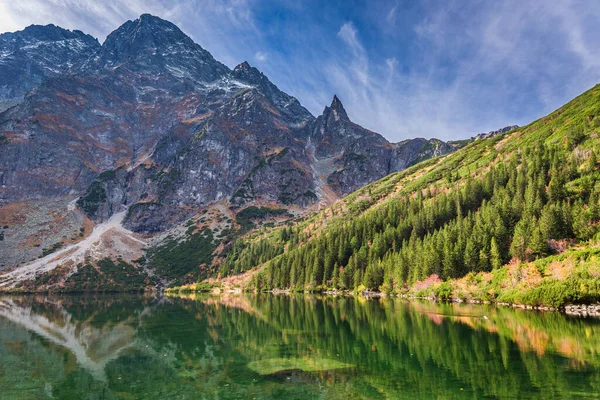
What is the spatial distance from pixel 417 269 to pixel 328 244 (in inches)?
1984

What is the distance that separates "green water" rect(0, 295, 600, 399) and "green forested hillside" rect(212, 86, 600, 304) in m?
23.8

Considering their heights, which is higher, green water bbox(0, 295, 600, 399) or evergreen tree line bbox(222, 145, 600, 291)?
evergreen tree line bbox(222, 145, 600, 291)

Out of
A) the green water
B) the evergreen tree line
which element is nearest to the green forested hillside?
the evergreen tree line

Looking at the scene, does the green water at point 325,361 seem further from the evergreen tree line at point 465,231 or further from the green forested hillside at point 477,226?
the evergreen tree line at point 465,231

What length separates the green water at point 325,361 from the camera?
1819cm

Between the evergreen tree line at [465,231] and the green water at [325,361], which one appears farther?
the evergreen tree line at [465,231]

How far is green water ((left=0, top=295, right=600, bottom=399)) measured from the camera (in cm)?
1819

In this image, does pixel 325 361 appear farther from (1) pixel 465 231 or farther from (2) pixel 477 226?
(2) pixel 477 226

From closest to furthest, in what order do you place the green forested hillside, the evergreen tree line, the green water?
the green water → the evergreen tree line → the green forested hillside

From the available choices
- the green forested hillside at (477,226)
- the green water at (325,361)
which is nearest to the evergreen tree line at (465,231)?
the green forested hillside at (477,226)

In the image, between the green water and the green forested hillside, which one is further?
the green forested hillside

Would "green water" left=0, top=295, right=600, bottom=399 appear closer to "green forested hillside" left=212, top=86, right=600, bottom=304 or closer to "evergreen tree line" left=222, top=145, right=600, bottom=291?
"green forested hillside" left=212, top=86, right=600, bottom=304

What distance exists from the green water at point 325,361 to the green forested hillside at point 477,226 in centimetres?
2381

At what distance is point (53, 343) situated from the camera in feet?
122
